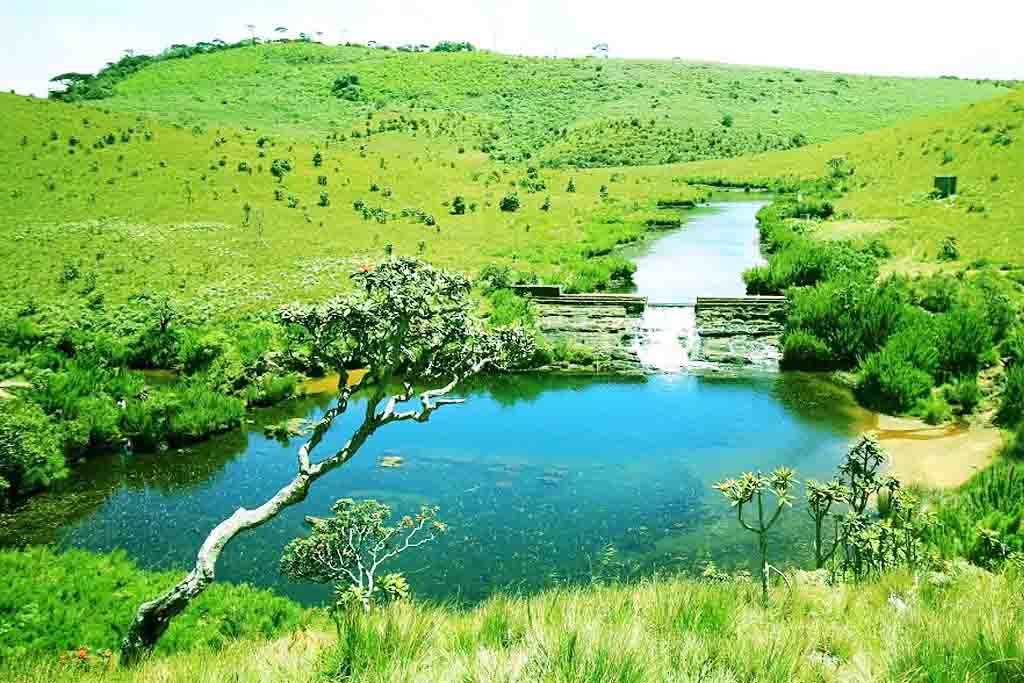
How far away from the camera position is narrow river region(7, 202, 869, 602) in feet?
34.9

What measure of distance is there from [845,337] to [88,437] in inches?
640

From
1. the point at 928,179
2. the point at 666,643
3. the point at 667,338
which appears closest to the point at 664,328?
the point at 667,338

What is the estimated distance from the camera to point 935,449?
13.9 m

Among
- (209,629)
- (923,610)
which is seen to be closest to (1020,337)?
(923,610)

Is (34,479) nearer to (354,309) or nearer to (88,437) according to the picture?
(88,437)

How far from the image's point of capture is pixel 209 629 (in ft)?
26.9

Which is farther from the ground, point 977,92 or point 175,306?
point 977,92

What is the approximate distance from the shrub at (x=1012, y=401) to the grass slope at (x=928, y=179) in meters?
11.9

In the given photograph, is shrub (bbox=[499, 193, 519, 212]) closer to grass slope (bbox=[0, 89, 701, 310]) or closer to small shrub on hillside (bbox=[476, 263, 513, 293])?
grass slope (bbox=[0, 89, 701, 310])

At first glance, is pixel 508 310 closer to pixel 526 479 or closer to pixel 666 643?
pixel 526 479

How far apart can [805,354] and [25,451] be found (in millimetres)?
16154

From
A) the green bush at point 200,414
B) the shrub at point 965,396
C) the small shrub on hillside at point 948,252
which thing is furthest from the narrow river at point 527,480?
the small shrub on hillside at point 948,252

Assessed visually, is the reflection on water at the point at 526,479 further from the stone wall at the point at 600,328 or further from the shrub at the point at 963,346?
the shrub at the point at 963,346

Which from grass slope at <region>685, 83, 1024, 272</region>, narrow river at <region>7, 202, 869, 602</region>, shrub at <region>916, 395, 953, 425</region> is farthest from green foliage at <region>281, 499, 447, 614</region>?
grass slope at <region>685, 83, 1024, 272</region>
